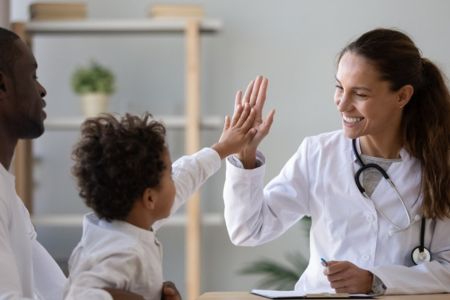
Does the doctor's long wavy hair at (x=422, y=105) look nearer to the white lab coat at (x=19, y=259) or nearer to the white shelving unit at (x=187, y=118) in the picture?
the white lab coat at (x=19, y=259)

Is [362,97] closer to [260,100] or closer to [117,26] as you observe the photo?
[260,100]

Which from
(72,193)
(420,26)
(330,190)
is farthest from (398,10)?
(330,190)

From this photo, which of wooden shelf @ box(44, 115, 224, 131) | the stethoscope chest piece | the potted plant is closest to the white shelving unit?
wooden shelf @ box(44, 115, 224, 131)

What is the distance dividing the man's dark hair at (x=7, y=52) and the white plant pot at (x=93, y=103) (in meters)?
2.99

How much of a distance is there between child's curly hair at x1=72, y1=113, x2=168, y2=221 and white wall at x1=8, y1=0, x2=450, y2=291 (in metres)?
3.36

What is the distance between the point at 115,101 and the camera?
15.9ft

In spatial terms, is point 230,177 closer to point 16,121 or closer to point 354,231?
point 354,231

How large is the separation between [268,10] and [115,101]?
1004mm

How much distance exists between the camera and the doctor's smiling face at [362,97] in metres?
2.15

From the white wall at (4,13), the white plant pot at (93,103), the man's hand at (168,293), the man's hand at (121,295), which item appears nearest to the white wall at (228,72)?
the white plant pot at (93,103)

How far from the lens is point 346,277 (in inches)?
76.1

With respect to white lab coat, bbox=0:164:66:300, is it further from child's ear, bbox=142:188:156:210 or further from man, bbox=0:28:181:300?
child's ear, bbox=142:188:156:210

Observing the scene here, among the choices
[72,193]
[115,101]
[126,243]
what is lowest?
[72,193]

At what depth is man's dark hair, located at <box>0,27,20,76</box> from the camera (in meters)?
1.54
